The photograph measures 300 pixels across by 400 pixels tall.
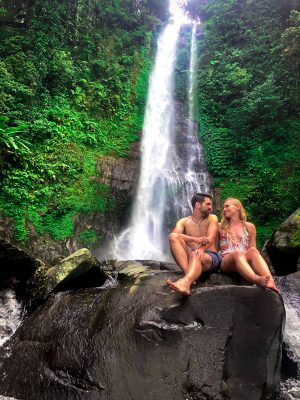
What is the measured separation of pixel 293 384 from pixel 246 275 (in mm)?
1686

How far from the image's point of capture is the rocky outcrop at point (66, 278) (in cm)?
541

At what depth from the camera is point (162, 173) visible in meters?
14.5

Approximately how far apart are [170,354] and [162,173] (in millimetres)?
11419

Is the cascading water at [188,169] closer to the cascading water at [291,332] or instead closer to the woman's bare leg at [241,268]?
the cascading water at [291,332]

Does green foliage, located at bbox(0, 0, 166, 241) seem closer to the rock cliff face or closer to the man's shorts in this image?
the rock cliff face

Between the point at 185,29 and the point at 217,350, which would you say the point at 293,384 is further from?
the point at 185,29

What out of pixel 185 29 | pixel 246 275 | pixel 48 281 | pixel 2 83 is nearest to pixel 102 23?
pixel 185 29

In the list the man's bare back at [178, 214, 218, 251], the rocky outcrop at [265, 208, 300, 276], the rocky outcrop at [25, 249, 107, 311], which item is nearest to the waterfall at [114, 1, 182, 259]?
the rocky outcrop at [265, 208, 300, 276]

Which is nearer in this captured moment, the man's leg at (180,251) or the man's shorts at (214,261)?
the man's leg at (180,251)

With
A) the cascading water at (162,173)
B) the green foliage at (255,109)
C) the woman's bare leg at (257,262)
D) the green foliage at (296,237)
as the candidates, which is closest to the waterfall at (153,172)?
the cascading water at (162,173)

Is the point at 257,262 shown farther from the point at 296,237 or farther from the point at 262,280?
the point at 296,237

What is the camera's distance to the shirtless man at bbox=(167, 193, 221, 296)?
3.75 meters

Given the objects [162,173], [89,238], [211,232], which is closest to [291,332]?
[211,232]

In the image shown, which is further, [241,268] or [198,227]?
[198,227]
